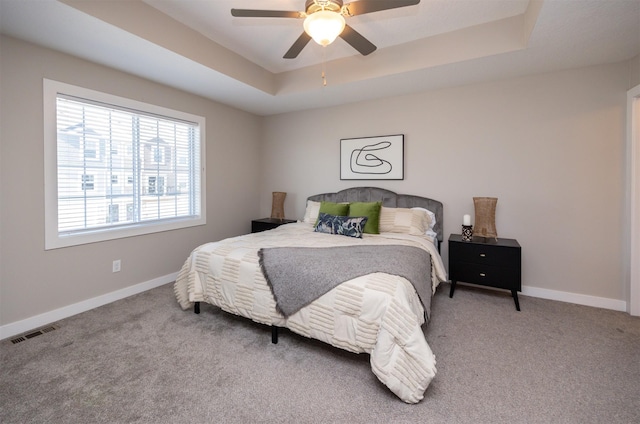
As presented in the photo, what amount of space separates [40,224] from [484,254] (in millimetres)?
4117

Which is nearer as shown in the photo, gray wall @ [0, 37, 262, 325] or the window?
gray wall @ [0, 37, 262, 325]

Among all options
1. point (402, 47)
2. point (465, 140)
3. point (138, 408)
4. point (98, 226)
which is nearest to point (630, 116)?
point (465, 140)

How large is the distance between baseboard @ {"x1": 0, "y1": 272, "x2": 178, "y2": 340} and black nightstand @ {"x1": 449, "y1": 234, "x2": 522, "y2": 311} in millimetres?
3406

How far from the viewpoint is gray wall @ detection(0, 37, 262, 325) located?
2396 millimetres

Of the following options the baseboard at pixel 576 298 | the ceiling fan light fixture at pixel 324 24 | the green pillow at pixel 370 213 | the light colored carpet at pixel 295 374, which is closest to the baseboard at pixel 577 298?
the baseboard at pixel 576 298

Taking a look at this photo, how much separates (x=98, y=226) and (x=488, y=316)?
12.8 feet

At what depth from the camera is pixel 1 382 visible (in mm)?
1835

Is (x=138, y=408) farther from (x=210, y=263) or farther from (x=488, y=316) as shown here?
(x=488, y=316)

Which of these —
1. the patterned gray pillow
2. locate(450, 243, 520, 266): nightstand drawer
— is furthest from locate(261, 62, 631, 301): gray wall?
the patterned gray pillow

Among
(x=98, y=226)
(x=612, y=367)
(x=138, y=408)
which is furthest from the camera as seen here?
(x=98, y=226)

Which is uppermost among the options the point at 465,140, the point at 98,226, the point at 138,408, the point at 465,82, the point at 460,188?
the point at 465,82

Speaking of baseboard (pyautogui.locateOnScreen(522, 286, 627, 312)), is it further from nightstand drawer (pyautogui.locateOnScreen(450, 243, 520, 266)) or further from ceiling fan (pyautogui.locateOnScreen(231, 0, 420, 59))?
ceiling fan (pyautogui.locateOnScreen(231, 0, 420, 59))

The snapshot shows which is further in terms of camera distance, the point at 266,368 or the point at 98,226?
the point at 98,226

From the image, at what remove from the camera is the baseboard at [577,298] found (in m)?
2.90
